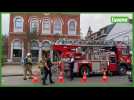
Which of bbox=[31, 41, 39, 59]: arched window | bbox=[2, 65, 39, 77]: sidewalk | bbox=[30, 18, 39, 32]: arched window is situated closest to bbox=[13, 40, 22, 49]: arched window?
bbox=[31, 41, 39, 59]: arched window

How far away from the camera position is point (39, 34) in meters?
14.6

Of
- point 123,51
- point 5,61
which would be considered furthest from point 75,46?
point 5,61

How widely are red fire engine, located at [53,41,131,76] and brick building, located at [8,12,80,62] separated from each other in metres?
1.53

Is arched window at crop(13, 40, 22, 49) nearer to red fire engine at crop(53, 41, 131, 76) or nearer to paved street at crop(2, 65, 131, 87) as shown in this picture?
paved street at crop(2, 65, 131, 87)

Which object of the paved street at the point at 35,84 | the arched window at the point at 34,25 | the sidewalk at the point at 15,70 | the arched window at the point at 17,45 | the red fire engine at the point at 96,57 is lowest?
the paved street at the point at 35,84

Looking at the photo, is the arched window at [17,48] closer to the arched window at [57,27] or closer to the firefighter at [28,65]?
the firefighter at [28,65]

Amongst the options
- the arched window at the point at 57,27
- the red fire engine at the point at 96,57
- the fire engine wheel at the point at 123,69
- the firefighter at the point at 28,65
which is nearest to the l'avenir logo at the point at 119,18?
the arched window at the point at 57,27

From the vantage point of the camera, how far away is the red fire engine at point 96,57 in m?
16.8

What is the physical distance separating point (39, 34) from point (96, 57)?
158 inches

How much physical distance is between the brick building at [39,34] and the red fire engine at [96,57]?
5.02ft

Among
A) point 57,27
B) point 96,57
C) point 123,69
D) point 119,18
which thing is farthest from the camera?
point 96,57

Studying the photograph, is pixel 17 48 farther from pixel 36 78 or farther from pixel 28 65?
pixel 36 78

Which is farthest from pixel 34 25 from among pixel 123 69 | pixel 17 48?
pixel 123 69
